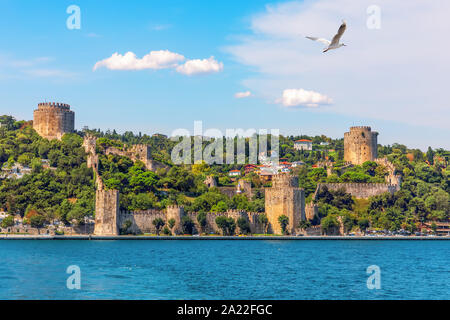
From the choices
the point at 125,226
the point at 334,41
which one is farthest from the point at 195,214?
the point at 334,41

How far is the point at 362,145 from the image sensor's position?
8838 cm

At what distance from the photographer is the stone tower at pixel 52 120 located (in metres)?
79.1

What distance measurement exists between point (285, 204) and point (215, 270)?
25.8m

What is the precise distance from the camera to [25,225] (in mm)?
56750

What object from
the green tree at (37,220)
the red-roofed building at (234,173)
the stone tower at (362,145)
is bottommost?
the green tree at (37,220)

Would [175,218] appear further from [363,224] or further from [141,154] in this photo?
[363,224]

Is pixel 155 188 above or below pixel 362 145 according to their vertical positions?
below

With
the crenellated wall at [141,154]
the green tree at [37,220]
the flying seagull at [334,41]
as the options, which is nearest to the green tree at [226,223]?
the green tree at [37,220]

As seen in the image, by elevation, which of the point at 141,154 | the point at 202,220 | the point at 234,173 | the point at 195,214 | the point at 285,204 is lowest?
the point at 202,220

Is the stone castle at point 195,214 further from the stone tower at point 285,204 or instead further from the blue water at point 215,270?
the blue water at point 215,270

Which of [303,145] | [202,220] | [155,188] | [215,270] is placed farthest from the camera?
[303,145]

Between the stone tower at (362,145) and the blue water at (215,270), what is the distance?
1380 inches

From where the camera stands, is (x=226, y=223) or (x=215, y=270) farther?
(x=226, y=223)

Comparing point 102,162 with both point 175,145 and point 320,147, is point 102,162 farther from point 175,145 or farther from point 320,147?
point 320,147
